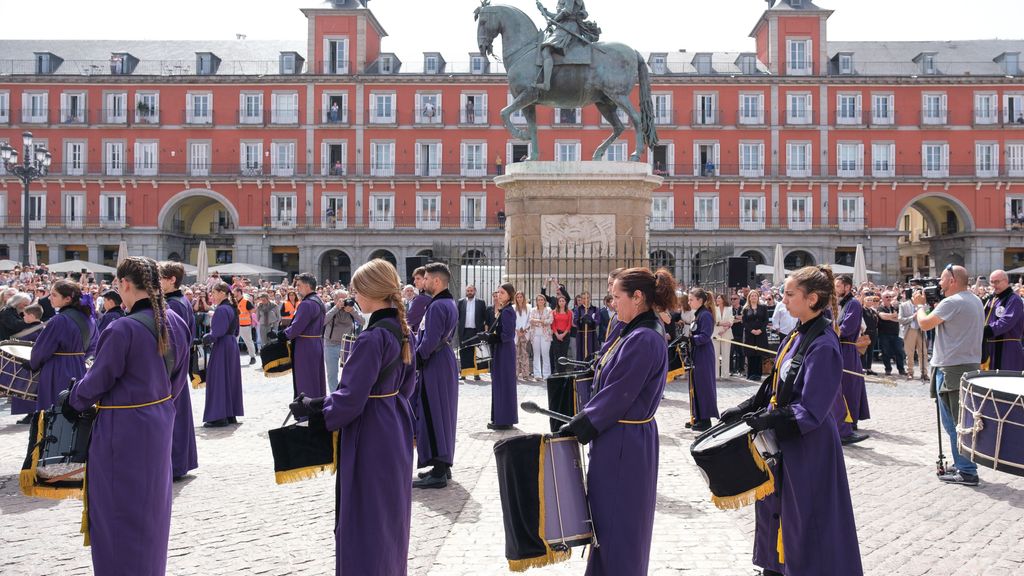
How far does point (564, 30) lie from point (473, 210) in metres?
34.1

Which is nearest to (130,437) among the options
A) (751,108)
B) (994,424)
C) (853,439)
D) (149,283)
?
(149,283)

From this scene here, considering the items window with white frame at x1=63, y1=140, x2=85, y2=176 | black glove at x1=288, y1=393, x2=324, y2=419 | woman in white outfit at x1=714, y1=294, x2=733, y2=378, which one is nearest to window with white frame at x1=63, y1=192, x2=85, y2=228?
window with white frame at x1=63, y1=140, x2=85, y2=176

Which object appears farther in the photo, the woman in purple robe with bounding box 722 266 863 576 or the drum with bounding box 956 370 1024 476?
the drum with bounding box 956 370 1024 476

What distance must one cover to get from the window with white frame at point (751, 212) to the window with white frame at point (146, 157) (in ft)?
111

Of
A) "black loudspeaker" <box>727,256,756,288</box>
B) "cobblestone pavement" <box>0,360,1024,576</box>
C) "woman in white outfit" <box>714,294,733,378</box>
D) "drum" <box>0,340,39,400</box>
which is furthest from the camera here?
"black loudspeaker" <box>727,256,756,288</box>

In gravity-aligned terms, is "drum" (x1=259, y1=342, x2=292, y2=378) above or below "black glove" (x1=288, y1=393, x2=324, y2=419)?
below

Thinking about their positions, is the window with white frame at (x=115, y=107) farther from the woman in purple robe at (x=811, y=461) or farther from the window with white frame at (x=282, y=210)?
the woman in purple robe at (x=811, y=461)

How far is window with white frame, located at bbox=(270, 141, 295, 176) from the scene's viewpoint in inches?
1874

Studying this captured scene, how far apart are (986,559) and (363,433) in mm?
3873

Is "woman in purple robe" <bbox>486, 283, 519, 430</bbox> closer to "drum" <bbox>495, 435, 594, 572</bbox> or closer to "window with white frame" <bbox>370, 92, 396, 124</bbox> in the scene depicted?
"drum" <bbox>495, 435, 594, 572</bbox>

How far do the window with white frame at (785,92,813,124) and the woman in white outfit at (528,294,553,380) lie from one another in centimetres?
3732

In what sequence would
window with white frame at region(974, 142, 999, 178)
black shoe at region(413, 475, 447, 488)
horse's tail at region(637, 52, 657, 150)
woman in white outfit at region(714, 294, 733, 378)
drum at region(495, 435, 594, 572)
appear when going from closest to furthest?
drum at region(495, 435, 594, 572) < black shoe at region(413, 475, 447, 488) < woman in white outfit at region(714, 294, 733, 378) < horse's tail at region(637, 52, 657, 150) < window with white frame at region(974, 142, 999, 178)

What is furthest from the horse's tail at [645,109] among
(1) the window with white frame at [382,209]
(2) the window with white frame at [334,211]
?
(2) the window with white frame at [334,211]

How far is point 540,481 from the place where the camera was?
142 inches
